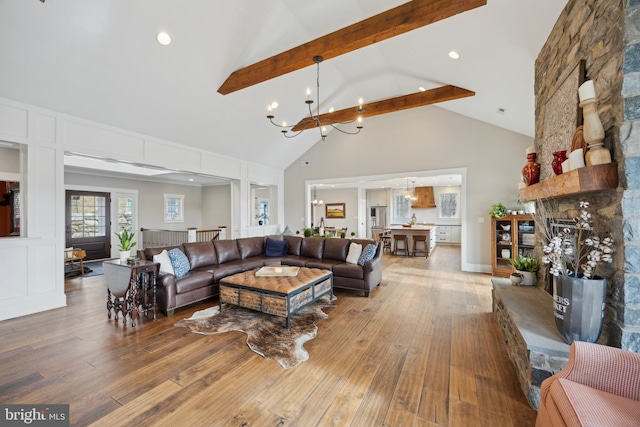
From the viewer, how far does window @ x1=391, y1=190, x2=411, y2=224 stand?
11648mm

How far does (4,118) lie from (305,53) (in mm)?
3918

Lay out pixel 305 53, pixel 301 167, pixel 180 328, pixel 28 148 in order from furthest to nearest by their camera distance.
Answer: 1. pixel 301 167
2. pixel 305 53
3. pixel 28 148
4. pixel 180 328

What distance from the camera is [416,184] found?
10867 mm

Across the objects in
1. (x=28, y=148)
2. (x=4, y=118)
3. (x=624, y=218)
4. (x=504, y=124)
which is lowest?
(x=624, y=218)

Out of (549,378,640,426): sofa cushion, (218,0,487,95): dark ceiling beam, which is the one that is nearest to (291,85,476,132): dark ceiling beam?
(218,0,487,95): dark ceiling beam

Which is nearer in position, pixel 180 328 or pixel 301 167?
pixel 180 328

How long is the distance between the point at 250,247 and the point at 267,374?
11.2ft

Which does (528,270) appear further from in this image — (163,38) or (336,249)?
(163,38)

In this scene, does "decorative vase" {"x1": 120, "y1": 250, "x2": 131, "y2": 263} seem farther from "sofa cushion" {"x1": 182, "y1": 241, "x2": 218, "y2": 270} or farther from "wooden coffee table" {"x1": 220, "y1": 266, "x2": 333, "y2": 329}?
"wooden coffee table" {"x1": 220, "y1": 266, "x2": 333, "y2": 329}

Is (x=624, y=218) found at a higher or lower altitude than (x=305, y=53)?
lower

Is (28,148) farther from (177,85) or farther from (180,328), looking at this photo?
(180,328)

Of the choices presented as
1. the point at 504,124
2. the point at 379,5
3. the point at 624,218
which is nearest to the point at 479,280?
the point at 504,124

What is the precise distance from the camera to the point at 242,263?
15.5 ft

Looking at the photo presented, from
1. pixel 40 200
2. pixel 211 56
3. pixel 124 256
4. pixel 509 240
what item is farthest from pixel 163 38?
pixel 509 240
